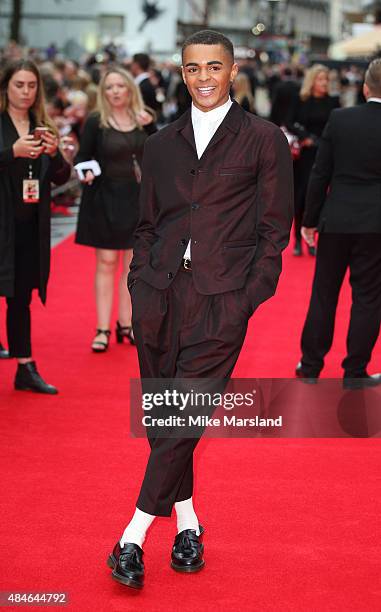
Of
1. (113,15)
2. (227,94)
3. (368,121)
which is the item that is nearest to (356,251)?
(368,121)

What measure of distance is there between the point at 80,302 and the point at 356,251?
11.5 ft

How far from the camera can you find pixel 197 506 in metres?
5.09

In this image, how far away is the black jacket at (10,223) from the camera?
6559mm

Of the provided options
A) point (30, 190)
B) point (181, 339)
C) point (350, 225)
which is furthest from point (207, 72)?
point (350, 225)

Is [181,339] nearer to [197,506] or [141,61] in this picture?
[197,506]

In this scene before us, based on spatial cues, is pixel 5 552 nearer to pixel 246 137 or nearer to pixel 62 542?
pixel 62 542

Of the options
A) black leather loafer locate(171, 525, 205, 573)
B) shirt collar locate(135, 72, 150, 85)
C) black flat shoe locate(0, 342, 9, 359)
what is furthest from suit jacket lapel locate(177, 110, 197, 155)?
shirt collar locate(135, 72, 150, 85)

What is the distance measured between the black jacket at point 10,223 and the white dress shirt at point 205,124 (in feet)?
7.95

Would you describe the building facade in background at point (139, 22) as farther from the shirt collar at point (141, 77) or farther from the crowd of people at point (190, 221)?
the crowd of people at point (190, 221)

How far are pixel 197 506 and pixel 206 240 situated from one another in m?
1.44

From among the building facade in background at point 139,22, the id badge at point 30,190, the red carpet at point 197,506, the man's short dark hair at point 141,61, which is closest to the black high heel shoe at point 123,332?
the red carpet at point 197,506

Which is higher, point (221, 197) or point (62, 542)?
point (221, 197)

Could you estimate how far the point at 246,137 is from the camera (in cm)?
416

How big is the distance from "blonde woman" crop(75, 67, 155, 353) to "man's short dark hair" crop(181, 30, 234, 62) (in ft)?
12.1
